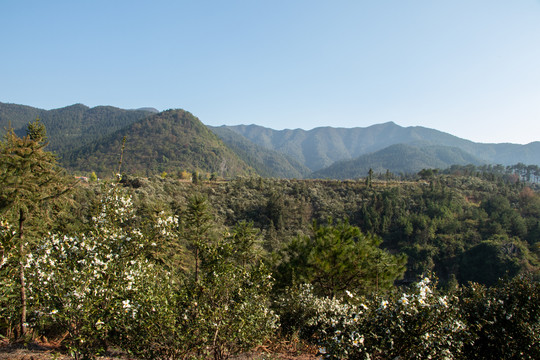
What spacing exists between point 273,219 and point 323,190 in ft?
68.2

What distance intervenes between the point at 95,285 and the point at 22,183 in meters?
4.01

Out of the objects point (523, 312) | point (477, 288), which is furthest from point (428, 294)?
point (477, 288)

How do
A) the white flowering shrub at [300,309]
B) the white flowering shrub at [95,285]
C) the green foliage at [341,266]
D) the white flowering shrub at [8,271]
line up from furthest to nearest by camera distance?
1. the green foliage at [341,266]
2. the white flowering shrub at [300,309]
3. the white flowering shrub at [8,271]
4. the white flowering shrub at [95,285]

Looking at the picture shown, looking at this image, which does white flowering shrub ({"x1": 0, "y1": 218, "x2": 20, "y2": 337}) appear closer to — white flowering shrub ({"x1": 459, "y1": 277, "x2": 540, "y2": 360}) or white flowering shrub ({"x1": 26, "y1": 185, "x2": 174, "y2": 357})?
white flowering shrub ({"x1": 26, "y1": 185, "x2": 174, "y2": 357})

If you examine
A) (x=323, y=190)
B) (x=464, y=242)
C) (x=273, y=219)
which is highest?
(x=323, y=190)

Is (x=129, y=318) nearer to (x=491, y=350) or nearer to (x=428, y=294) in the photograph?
(x=428, y=294)

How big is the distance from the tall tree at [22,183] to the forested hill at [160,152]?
12520 cm

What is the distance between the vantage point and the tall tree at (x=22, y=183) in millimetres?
6418

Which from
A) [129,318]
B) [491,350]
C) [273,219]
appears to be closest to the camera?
[129,318]

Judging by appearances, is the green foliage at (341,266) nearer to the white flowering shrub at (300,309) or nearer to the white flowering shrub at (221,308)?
the white flowering shrub at (300,309)

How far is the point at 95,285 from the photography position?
4719mm

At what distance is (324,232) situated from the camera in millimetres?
11445

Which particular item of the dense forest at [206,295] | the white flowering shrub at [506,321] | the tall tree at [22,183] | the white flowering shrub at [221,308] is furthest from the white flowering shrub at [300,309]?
the tall tree at [22,183]

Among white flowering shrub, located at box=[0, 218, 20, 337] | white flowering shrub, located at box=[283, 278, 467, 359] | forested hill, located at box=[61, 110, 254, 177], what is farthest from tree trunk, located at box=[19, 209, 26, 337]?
forested hill, located at box=[61, 110, 254, 177]
